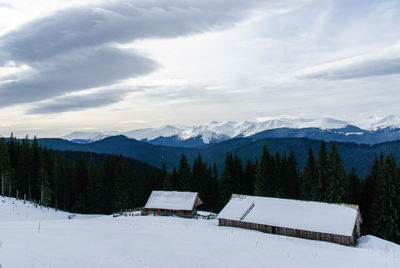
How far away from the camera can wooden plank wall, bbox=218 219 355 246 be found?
33281 mm

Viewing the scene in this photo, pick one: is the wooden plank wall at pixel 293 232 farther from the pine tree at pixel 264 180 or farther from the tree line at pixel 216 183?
the pine tree at pixel 264 180

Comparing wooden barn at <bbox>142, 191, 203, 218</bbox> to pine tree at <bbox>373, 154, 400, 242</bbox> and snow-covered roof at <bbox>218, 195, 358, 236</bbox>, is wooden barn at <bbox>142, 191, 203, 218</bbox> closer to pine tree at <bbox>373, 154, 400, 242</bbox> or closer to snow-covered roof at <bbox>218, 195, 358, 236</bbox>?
snow-covered roof at <bbox>218, 195, 358, 236</bbox>

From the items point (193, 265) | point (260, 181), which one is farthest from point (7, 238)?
point (260, 181)

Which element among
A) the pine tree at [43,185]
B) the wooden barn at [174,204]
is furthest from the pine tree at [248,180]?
the pine tree at [43,185]

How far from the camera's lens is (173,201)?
183ft

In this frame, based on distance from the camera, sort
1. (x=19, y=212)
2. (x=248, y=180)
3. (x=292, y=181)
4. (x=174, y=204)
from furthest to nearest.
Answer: (x=248, y=180) → (x=292, y=181) → (x=174, y=204) → (x=19, y=212)

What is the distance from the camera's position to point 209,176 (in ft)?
235

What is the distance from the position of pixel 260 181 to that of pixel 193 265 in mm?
43356

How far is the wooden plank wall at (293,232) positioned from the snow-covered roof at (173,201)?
41.1 ft

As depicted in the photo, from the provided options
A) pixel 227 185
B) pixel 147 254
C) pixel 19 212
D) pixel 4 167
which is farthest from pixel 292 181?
pixel 4 167

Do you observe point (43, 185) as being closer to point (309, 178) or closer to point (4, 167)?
point (4, 167)

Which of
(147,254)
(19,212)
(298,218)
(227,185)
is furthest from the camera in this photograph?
(227,185)

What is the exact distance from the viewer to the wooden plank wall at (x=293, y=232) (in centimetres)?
3328

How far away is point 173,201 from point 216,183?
19.5 meters
